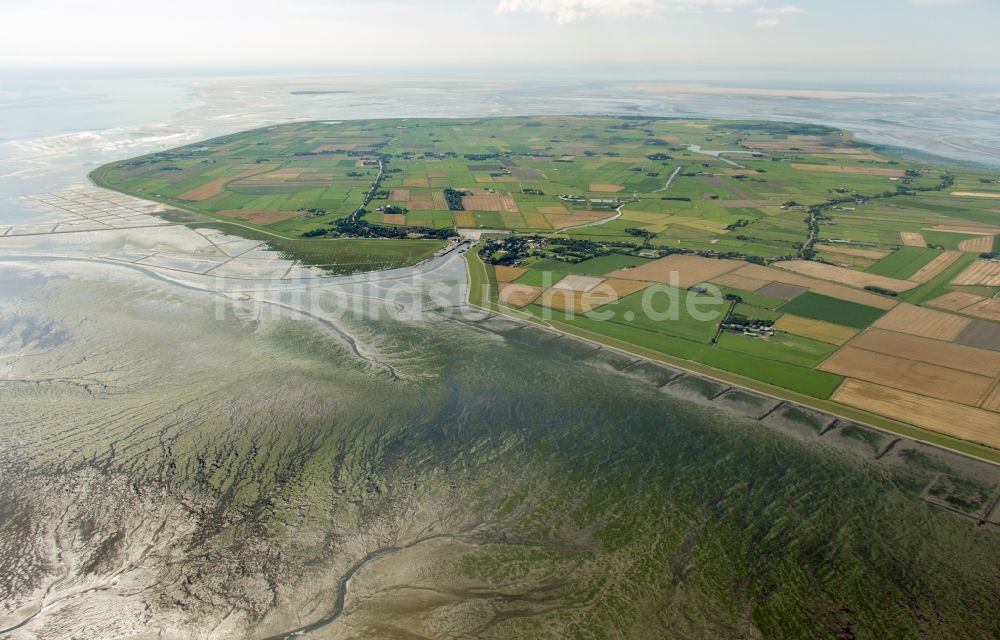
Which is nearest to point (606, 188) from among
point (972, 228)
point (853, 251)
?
point (853, 251)

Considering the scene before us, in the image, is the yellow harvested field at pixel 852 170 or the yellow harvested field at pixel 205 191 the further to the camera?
the yellow harvested field at pixel 852 170

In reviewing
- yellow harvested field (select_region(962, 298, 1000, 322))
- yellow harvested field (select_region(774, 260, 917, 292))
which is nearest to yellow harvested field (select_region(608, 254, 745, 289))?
yellow harvested field (select_region(774, 260, 917, 292))

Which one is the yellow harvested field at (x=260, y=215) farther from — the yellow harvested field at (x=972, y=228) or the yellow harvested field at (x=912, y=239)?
the yellow harvested field at (x=972, y=228)

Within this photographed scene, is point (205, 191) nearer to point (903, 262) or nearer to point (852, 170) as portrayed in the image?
point (903, 262)

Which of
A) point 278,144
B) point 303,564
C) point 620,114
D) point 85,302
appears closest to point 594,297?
point 303,564

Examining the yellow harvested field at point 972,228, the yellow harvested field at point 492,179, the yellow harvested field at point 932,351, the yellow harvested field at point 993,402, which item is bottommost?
the yellow harvested field at point 993,402

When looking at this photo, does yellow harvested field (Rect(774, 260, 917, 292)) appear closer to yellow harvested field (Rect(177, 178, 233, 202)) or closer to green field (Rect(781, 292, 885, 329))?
green field (Rect(781, 292, 885, 329))

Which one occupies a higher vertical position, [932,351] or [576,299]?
[576,299]

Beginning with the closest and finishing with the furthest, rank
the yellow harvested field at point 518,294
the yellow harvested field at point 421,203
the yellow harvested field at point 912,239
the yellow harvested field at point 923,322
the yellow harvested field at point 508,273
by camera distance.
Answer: the yellow harvested field at point 923,322 < the yellow harvested field at point 518,294 < the yellow harvested field at point 508,273 < the yellow harvested field at point 912,239 < the yellow harvested field at point 421,203

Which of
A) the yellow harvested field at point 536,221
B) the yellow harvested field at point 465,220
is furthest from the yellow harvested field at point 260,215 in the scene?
the yellow harvested field at point 536,221
